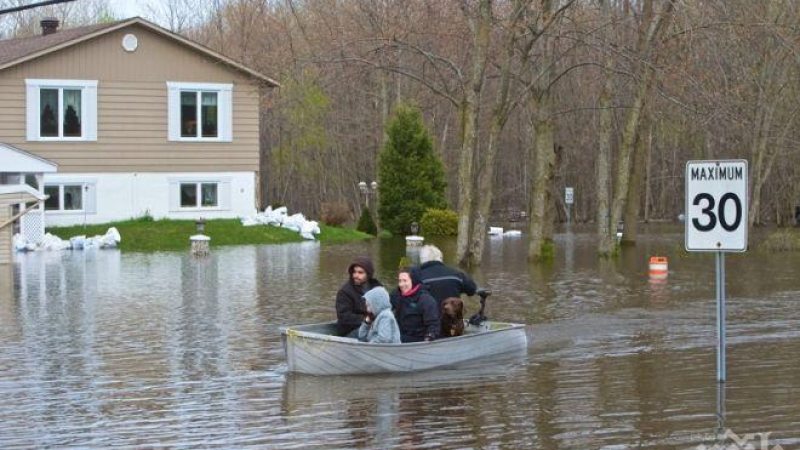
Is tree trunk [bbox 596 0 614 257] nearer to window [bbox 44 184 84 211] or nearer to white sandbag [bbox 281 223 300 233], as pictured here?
white sandbag [bbox 281 223 300 233]

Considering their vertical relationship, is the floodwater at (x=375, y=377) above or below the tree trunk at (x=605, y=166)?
below

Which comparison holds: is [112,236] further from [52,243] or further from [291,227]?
[291,227]

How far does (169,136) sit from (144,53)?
9.79ft

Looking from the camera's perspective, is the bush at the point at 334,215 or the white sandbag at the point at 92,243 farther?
the bush at the point at 334,215

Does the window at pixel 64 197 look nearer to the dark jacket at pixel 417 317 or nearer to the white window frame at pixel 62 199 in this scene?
the white window frame at pixel 62 199

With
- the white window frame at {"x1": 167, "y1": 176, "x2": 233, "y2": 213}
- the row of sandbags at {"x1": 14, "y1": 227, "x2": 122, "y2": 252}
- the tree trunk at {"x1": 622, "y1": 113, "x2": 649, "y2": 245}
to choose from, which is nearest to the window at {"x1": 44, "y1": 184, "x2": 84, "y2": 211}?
the row of sandbags at {"x1": 14, "y1": 227, "x2": 122, "y2": 252}

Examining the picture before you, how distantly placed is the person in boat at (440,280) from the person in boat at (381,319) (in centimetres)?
115

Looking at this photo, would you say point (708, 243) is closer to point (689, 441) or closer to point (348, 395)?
point (689, 441)

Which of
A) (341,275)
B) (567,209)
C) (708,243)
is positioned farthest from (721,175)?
(567,209)

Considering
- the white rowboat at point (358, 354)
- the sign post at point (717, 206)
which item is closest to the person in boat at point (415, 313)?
the white rowboat at point (358, 354)

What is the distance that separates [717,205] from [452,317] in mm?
5158

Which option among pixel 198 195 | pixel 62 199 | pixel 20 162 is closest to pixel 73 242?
pixel 20 162

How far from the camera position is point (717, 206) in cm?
1270

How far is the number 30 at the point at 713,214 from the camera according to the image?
12609 mm
